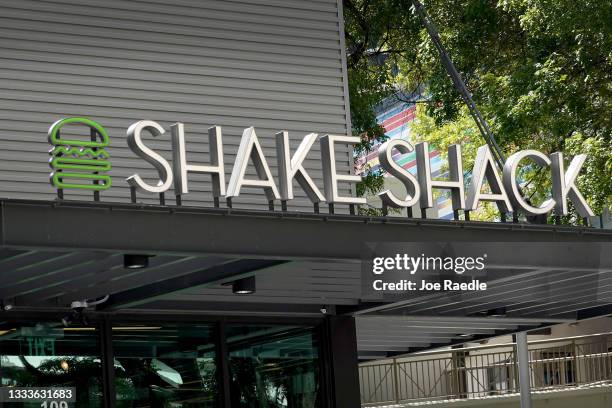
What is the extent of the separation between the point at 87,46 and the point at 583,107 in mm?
10547

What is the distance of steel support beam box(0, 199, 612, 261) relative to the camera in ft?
30.0

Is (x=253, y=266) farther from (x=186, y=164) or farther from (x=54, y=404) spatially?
(x=54, y=404)

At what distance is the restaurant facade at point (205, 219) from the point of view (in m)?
10.1

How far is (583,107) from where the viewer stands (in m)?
20.8

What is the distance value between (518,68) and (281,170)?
11.8 metres

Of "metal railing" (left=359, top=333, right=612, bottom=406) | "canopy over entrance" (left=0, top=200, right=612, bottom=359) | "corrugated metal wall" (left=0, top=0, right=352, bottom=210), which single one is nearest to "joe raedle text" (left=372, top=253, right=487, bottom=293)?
"canopy over entrance" (left=0, top=200, right=612, bottom=359)

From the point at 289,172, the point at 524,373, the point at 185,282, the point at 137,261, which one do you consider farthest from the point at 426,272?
the point at 524,373

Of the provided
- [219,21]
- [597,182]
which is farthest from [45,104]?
[597,182]

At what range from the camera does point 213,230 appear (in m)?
9.86

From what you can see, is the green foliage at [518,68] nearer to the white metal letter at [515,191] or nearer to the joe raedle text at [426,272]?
the white metal letter at [515,191]

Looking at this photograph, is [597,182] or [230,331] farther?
[597,182]

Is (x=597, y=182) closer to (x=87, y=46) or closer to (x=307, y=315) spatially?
(x=307, y=315)

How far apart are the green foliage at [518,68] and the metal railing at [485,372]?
3.53 metres

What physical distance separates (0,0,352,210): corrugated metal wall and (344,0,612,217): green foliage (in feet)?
22.6
